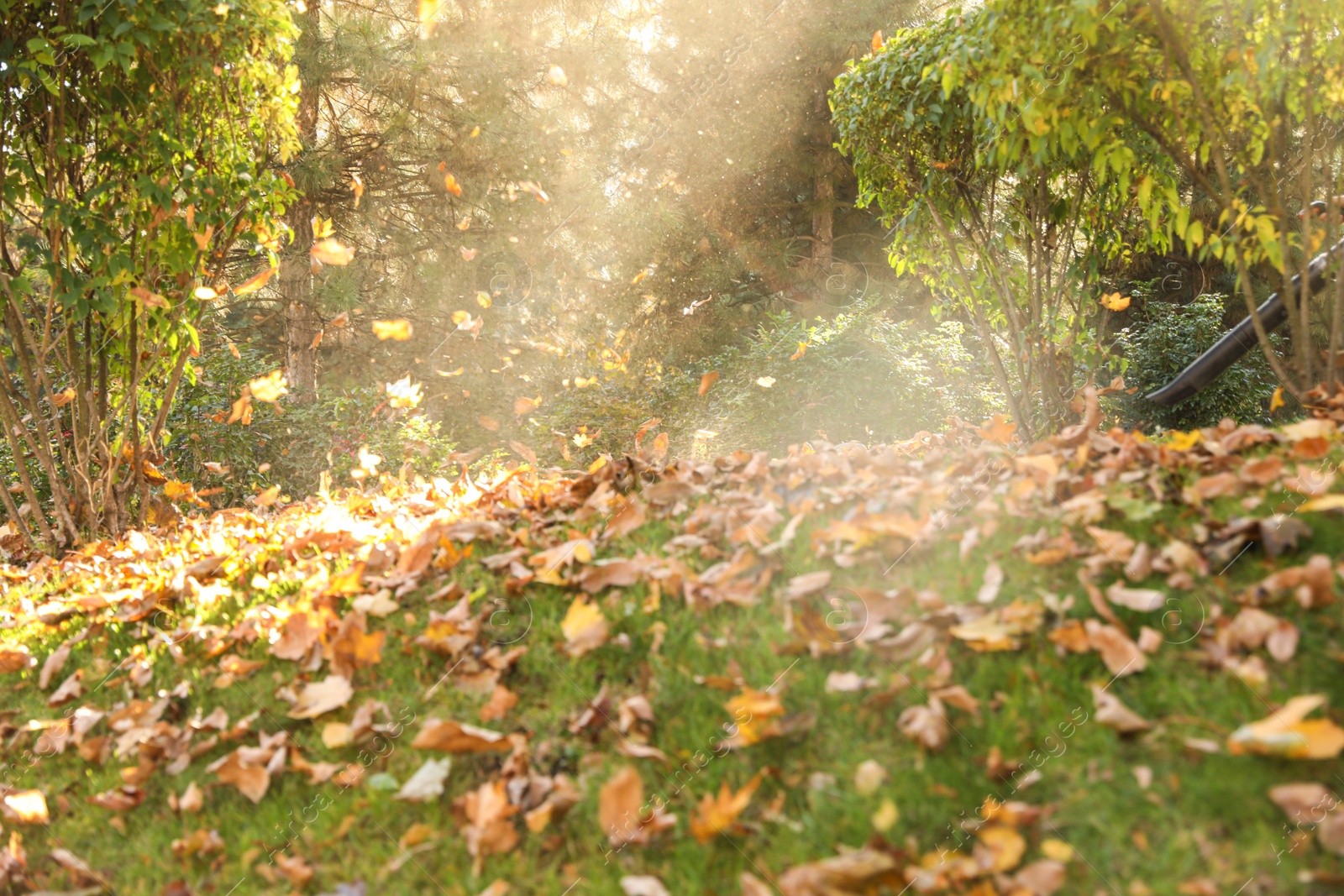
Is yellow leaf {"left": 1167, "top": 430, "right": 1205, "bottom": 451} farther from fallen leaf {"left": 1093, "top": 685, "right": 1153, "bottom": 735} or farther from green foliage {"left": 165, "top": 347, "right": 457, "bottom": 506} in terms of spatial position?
green foliage {"left": 165, "top": 347, "right": 457, "bottom": 506}

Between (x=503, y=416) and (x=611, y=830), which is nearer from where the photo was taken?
(x=611, y=830)

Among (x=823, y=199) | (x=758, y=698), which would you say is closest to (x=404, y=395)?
(x=758, y=698)

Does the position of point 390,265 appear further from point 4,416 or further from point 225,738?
point 225,738

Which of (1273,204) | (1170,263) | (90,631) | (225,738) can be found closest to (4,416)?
(90,631)

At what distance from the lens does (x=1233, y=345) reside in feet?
15.3

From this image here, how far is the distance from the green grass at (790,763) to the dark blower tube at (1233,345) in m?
2.16

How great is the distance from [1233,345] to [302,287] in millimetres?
9844

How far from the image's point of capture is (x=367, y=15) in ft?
36.3

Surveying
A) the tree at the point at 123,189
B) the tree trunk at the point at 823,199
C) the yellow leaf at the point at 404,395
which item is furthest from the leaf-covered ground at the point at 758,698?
the tree trunk at the point at 823,199

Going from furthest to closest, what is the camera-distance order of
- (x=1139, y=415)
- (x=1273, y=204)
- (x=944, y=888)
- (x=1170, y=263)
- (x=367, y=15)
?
(x=1170, y=263) < (x=367, y=15) < (x=1139, y=415) < (x=1273, y=204) < (x=944, y=888)

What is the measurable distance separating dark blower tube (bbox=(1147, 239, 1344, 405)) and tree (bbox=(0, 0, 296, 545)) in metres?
5.16

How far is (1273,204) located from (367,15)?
1069 centimetres

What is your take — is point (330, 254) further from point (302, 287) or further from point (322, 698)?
point (302, 287)

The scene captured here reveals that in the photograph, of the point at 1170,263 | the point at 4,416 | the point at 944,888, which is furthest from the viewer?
the point at 1170,263
